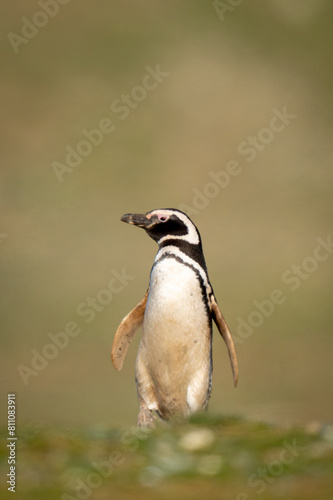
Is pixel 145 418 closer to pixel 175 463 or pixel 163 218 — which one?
pixel 163 218

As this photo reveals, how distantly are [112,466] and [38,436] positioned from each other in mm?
714

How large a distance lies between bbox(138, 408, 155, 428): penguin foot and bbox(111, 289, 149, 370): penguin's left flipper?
47 centimetres

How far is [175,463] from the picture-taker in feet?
9.96

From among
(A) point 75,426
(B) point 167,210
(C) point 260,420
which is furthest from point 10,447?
(B) point 167,210

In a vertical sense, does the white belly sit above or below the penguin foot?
above

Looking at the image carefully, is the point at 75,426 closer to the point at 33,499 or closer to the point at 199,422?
the point at 199,422

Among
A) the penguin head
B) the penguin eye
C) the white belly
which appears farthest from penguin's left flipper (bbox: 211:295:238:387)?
the penguin eye

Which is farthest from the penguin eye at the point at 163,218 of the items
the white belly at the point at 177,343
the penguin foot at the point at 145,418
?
the penguin foot at the point at 145,418

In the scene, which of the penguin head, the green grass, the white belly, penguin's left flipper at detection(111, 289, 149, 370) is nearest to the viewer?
the green grass

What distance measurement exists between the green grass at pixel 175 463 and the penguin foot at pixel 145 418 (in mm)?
1009

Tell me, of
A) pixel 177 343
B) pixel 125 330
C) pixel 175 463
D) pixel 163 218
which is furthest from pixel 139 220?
pixel 175 463

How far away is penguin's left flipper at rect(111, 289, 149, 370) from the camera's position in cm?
527

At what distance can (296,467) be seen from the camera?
304 cm

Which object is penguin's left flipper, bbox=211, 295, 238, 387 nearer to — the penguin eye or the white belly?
the white belly
